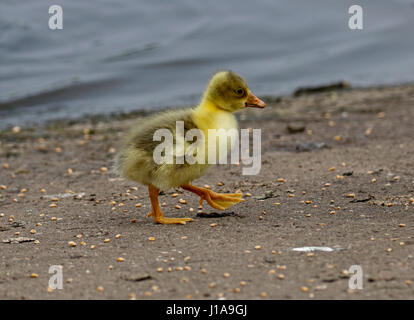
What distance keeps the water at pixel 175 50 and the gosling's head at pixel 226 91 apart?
290 inches

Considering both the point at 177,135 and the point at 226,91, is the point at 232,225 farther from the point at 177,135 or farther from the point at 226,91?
the point at 226,91

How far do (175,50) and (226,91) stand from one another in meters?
11.7

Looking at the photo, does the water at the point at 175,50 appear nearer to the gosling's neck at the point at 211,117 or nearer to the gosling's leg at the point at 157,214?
the gosling's leg at the point at 157,214

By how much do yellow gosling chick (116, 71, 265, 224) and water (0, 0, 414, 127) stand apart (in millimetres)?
7187

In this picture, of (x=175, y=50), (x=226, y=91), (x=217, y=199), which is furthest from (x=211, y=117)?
(x=175, y=50)

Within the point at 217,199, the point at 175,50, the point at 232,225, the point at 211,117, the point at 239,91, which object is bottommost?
the point at 232,225

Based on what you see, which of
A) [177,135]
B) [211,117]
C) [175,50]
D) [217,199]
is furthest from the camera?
[175,50]

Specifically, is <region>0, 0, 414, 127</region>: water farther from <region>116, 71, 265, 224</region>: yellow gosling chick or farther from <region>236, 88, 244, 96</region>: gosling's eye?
<region>236, 88, 244, 96</region>: gosling's eye

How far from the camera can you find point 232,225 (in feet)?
19.0

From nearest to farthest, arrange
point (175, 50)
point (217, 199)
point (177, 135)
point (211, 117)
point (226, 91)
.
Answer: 1. point (177, 135)
2. point (211, 117)
3. point (226, 91)
4. point (217, 199)
5. point (175, 50)

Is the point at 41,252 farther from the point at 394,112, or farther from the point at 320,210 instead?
the point at 394,112

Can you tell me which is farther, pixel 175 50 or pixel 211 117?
pixel 175 50

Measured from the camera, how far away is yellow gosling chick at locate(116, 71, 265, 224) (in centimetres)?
564
